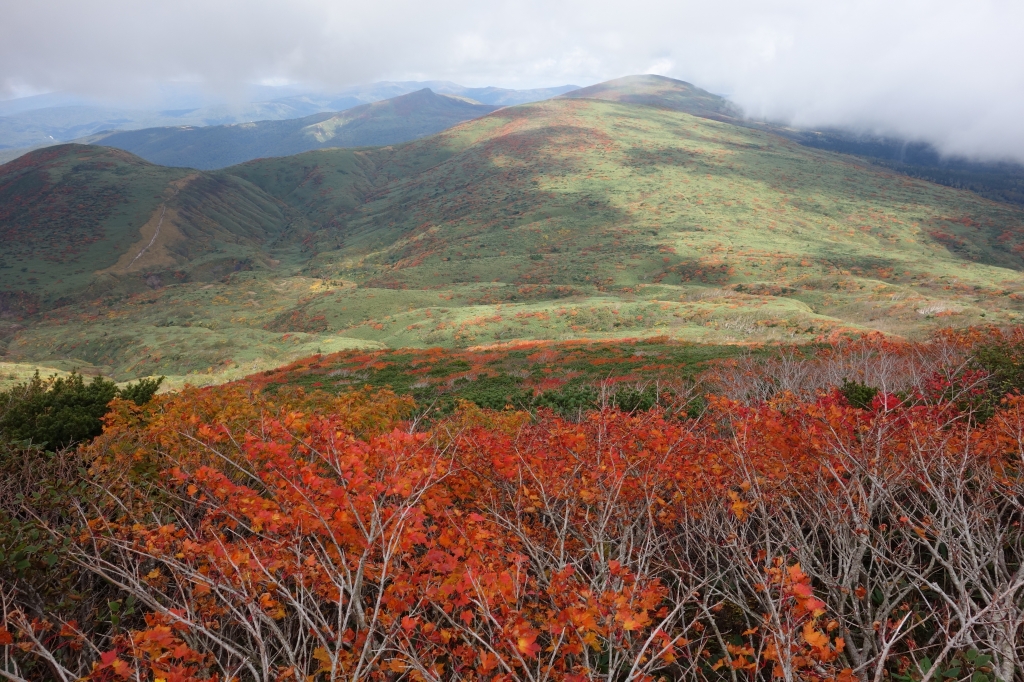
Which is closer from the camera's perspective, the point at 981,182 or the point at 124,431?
the point at 124,431

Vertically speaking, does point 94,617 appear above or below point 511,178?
below

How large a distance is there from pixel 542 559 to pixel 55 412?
12.7 meters

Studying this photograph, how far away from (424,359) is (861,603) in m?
25.2

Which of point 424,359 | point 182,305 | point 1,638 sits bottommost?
point 182,305

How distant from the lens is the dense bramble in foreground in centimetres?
445

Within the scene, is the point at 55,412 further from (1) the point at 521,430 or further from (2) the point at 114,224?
(2) the point at 114,224

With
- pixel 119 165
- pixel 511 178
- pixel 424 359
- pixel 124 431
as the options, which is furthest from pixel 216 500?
pixel 119 165

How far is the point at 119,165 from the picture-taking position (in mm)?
121812

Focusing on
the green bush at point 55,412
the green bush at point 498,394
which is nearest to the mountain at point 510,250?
the green bush at point 498,394

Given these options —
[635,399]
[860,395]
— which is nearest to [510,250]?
[635,399]

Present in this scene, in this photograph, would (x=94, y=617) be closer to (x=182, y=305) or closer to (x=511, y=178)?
(x=182, y=305)

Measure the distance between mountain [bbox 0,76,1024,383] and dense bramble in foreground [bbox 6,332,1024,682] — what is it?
25.2 meters

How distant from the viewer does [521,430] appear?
9000mm

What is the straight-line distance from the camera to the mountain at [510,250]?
4312 cm
